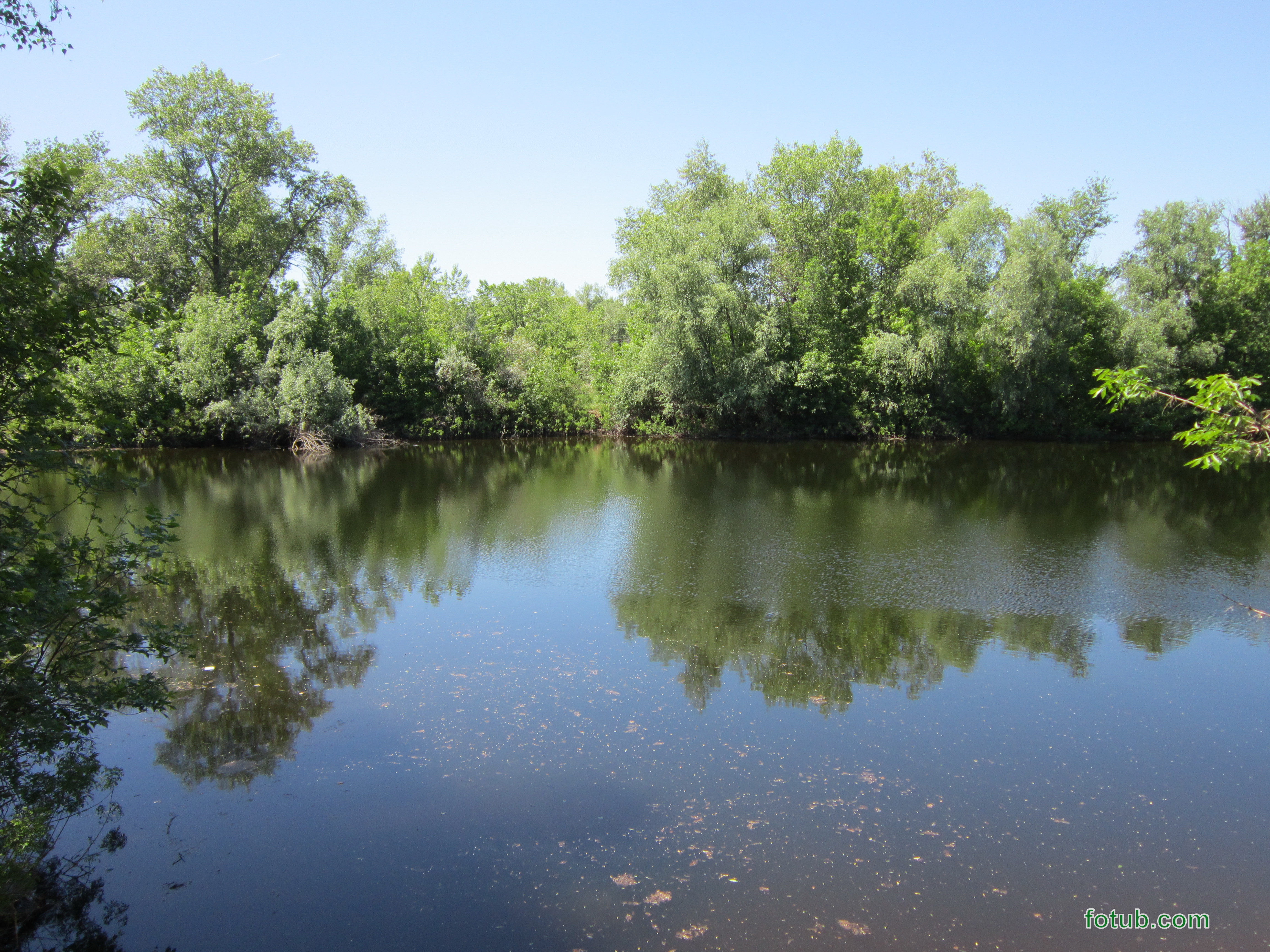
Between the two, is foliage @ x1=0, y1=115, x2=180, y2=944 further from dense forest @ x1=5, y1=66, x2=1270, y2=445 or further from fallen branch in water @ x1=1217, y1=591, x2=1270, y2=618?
dense forest @ x1=5, y1=66, x2=1270, y2=445

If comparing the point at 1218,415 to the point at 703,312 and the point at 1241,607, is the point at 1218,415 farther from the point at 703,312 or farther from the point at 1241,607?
the point at 703,312

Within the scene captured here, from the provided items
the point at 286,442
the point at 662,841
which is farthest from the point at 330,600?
the point at 286,442

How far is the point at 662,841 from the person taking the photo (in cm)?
568

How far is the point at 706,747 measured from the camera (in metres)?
7.05

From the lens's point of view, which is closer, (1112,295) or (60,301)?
(60,301)

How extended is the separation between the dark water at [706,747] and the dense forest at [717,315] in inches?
774

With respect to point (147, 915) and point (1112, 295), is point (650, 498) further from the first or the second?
point (1112, 295)

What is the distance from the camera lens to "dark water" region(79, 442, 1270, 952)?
5051 millimetres

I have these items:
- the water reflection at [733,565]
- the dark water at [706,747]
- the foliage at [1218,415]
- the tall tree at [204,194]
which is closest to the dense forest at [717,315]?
the tall tree at [204,194]

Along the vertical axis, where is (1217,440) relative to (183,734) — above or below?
above

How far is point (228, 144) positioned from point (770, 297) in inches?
1000

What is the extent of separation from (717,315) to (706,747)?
27709 mm

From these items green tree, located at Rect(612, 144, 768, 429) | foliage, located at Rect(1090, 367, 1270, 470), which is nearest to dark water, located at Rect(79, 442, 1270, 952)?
foliage, located at Rect(1090, 367, 1270, 470)

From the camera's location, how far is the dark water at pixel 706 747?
16.6 feet
